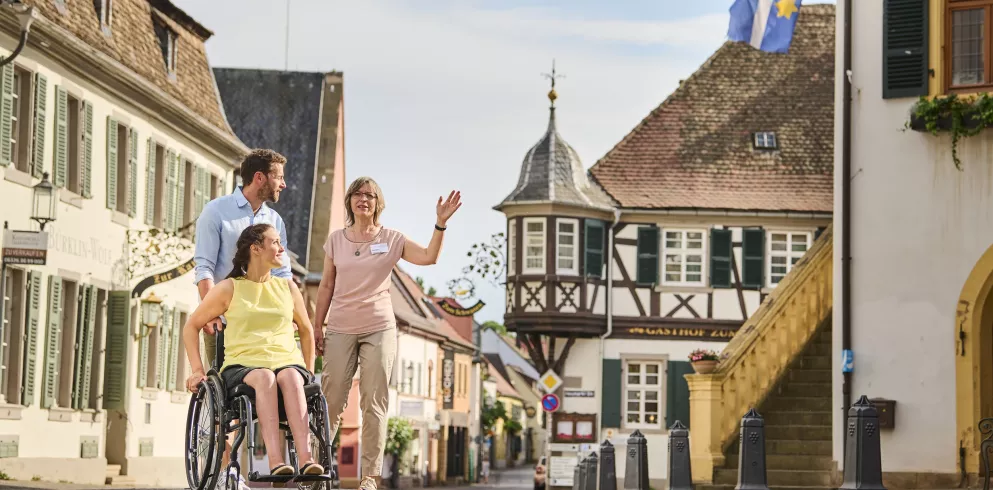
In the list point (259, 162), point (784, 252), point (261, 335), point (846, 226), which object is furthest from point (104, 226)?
point (261, 335)

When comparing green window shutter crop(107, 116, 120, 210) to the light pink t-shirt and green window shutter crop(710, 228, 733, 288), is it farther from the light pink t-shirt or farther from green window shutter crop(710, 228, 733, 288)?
the light pink t-shirt

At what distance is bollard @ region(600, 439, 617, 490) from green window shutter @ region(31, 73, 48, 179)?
35.6 ft

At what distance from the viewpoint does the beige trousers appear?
10.1 m

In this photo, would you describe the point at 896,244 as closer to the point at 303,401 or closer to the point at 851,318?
the point at 851,318

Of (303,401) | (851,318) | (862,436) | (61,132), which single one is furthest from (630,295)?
(303,401)

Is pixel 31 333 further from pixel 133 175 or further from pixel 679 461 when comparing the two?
pixel 679 461

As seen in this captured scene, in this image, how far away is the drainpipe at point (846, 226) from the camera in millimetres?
18000

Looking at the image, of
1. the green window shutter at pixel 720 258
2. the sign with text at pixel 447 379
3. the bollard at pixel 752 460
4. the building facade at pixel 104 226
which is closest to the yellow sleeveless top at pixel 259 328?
the bollard at pixel 752 460

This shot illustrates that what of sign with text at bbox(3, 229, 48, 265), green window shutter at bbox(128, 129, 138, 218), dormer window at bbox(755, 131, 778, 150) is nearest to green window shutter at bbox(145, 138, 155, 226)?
green window shutter at bbox(128, 129, 138, 218)

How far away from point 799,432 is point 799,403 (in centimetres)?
76

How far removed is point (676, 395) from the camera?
41500mm

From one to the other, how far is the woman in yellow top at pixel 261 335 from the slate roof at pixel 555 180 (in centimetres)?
3272

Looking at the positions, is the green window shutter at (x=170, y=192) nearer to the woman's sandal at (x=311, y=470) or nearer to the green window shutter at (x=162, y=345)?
the green window shutter at (x=162, y=345)

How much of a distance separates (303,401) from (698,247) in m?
33.6
